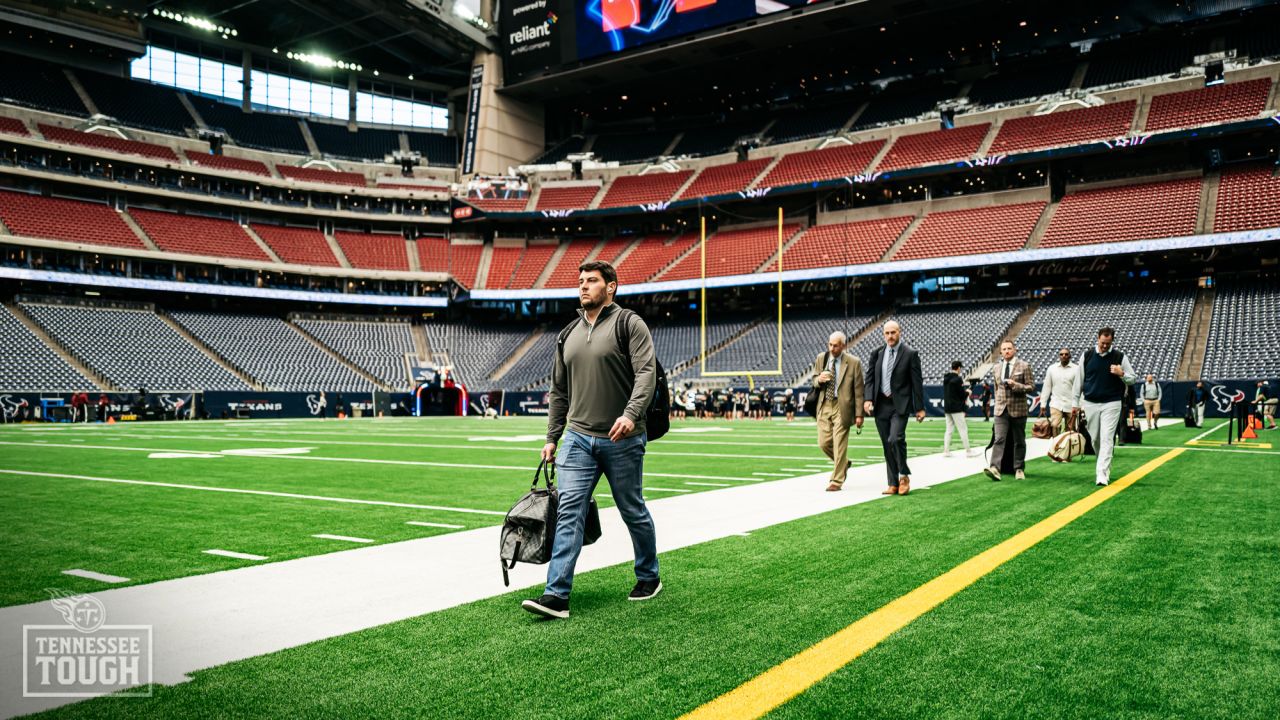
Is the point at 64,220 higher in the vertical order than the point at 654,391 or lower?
higher

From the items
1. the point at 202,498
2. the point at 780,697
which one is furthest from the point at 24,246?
the point at 780,697

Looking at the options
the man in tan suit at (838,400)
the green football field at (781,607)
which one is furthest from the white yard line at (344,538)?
the man in tan suit at (838,400)

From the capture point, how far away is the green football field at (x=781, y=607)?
321 centimetres

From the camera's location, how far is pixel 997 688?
3.30 m

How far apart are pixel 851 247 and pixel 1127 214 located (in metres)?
13.5

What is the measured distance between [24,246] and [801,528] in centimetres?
5060

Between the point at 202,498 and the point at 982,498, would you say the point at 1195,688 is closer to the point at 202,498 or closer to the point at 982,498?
the point at 982,498

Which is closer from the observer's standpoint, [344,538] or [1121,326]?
[344,538]

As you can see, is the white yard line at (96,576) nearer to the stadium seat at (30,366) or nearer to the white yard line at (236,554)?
the white yard line at (236,554)

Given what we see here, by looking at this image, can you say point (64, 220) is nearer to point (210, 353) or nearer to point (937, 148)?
point (210, 353)

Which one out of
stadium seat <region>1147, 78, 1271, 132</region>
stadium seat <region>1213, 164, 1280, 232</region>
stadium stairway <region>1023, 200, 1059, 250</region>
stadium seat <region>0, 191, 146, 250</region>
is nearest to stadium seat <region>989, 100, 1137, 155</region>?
stadium seat <region>1147, 78, 1271, 132</region>

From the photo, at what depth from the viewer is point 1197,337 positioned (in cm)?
3538

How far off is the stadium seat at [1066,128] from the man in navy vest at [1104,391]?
37.3 meters

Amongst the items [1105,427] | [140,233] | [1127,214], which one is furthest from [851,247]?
[140,233]
